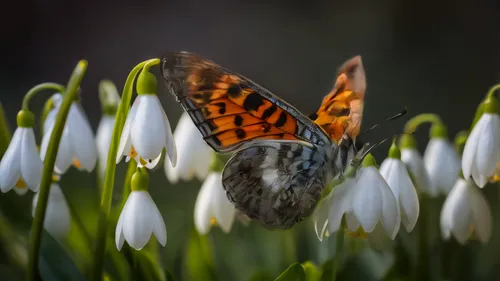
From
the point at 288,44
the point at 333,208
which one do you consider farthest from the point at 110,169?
the point at 288,44

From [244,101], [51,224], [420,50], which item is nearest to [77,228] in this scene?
[51,224]

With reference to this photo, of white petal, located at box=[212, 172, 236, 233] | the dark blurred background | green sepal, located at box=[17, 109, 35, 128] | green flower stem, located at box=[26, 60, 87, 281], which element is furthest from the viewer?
the dark blurred background

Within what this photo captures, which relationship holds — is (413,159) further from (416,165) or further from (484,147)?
(484,147)

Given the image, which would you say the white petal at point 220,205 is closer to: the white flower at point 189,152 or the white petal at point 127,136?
the white flower at point 189,152

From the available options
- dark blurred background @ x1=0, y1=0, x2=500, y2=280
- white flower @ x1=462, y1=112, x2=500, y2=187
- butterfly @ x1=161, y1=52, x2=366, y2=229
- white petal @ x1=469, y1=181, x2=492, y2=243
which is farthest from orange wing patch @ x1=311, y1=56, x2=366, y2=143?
dark blurred background @ x1=0, y1=0, x2=500, y2=280

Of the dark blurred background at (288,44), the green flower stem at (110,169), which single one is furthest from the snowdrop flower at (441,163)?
the dark blurred background at (288,44)

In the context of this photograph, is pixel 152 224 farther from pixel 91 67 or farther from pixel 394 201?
pixel 91 67

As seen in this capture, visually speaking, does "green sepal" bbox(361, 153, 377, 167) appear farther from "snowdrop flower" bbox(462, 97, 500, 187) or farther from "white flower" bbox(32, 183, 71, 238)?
"white flower" bbox(32, 183, 71, 238)
